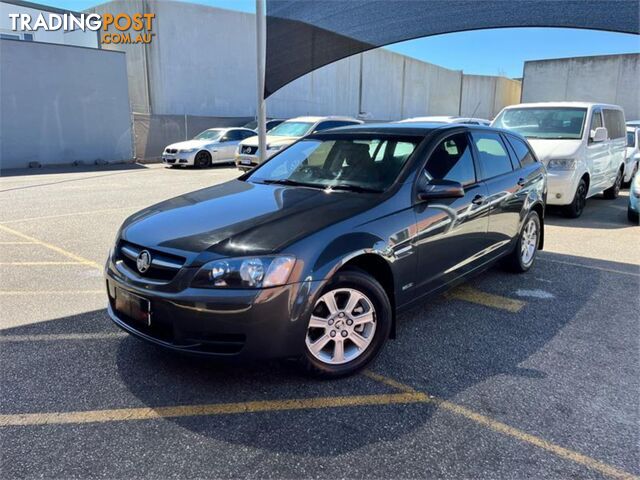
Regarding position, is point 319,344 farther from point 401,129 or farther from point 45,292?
point 45,292

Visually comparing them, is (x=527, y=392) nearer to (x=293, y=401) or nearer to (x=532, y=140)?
(x=293, y=401)

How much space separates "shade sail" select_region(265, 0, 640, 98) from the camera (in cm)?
515

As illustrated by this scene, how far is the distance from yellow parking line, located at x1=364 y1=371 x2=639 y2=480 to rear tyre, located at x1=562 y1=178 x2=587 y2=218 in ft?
21.7

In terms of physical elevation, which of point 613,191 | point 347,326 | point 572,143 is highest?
point 572,143

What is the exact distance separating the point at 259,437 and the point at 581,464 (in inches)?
63.4

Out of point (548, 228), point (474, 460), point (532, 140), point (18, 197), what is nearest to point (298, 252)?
point (474, 460)

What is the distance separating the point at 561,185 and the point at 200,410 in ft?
23.9

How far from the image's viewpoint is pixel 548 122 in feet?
29.6

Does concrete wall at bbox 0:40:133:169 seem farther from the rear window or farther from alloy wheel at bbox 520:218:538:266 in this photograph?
alloy wheel at bbox 520:218:538:266

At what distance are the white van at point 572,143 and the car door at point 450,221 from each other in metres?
4.35

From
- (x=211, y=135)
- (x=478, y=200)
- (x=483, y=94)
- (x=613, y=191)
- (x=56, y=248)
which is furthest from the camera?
(x=483, y=94)

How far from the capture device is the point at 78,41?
20.0 m

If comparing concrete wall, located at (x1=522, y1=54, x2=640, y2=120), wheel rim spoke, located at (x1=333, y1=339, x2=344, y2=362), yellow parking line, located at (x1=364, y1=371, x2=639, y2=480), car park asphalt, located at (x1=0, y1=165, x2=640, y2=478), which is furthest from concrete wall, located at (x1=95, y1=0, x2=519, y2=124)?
yellow parking line, located at (x1=364, y1=371, x2=639, y2=480)

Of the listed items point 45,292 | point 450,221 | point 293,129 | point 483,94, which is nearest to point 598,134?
point 450,221
